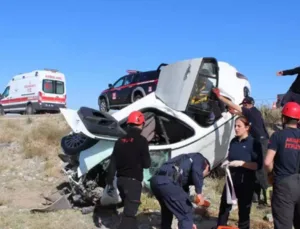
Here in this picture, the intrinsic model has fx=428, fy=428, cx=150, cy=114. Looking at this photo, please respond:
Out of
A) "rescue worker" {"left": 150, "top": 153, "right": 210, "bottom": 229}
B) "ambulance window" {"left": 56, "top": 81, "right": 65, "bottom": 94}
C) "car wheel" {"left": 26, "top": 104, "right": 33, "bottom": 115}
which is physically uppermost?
"rescue worker" {"left": 150, "top": 153, "right": 210, "bottom": 229}

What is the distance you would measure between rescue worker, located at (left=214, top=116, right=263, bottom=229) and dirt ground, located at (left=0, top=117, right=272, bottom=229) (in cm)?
119

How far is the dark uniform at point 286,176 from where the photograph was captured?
4234 mm

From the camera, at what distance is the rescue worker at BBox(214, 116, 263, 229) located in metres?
5.01

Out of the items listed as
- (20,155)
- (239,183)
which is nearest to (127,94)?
(20,155)

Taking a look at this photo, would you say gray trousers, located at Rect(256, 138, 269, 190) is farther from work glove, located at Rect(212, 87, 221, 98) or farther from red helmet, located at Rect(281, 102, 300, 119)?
red helmet, located at Rect(281, 102, 300, 119)

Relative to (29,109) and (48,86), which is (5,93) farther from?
(48,86)

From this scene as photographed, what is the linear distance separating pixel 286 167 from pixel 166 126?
3.31 meters

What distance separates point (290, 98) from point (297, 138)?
2.50m

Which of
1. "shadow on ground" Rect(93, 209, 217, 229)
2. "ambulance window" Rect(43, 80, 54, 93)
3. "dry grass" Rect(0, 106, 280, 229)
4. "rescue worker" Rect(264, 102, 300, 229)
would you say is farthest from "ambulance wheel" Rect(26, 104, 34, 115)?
"rescue worker" Rect(264, 102, 300, 229)

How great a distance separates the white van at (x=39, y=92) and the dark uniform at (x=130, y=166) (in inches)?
667

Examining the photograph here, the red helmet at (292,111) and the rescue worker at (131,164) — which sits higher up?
the red helmet at (292,111)

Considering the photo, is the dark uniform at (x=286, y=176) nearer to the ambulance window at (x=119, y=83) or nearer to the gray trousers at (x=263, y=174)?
the gray trousers at (x=263, y=174)

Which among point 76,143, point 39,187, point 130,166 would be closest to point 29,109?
point 39,187

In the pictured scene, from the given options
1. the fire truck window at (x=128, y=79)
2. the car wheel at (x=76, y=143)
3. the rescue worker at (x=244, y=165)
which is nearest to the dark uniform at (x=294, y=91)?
the rescue worker at (x=244, y=165)
